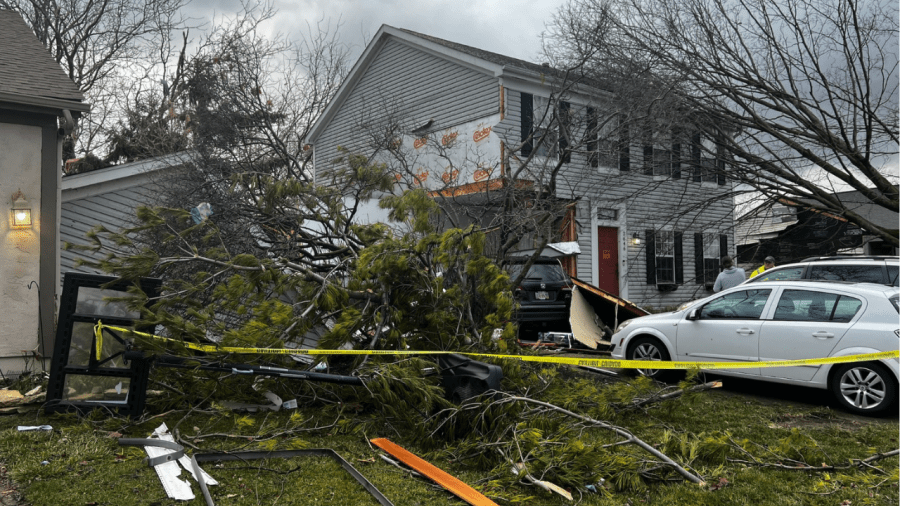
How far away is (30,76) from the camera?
397 inches

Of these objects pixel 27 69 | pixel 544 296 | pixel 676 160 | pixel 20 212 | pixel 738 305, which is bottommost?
pixel 544 296

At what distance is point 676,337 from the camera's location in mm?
8766

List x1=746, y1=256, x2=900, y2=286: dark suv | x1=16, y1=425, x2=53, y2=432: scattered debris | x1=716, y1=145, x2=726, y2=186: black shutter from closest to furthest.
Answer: x1=16, y1=425, x2=53, y2=432: scattered debris, x1=746, y1=256, x2=900, y2=286: dark suv, x1=716, y1=145, x2=726, y2=186: black shutter

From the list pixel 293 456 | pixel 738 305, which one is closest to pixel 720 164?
pixel 738 305

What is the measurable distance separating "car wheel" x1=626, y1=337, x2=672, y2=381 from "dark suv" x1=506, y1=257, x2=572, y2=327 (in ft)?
11.2

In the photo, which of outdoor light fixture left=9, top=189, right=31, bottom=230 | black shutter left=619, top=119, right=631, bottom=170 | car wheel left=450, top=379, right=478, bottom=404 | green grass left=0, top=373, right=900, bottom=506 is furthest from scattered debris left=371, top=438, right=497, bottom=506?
black shutter left=619, top=119, right=631, bottom=170

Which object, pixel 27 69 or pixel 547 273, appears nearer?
pixel 27 69

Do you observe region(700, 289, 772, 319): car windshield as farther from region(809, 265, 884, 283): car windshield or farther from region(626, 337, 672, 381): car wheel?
region(809, 265, 884, 283): car windshield

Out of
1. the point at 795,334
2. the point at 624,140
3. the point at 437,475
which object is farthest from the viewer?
the point at 624,140

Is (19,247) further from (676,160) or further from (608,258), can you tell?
(608,258)

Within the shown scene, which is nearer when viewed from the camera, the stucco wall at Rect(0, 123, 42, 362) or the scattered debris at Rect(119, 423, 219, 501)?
the scattered debris at Rect(119, 423, 219, 501)

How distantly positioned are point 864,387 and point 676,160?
6.71 metres

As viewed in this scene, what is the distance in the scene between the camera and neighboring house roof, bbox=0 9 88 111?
30.3 ft

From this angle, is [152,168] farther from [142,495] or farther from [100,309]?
[142,495]
